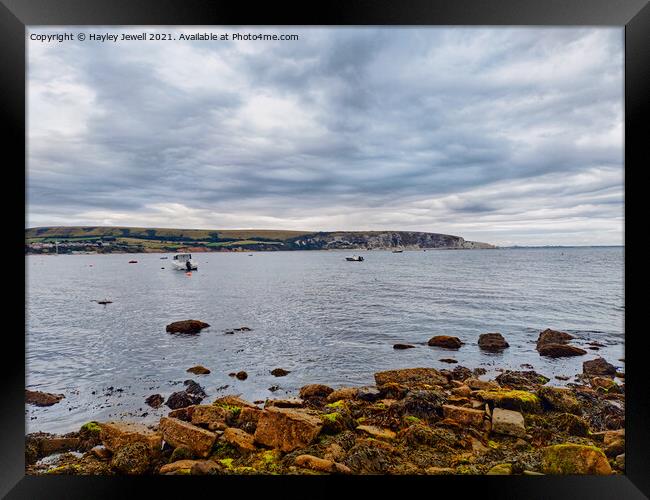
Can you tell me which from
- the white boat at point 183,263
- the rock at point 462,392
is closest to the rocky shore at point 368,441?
the rock at point 462,392

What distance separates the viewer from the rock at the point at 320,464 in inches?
107

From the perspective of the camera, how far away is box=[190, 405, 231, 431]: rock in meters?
3.49

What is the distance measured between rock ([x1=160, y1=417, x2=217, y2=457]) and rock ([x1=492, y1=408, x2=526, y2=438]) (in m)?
2.77

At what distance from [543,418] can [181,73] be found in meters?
6.25

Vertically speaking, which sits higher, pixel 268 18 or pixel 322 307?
pixel 268 18

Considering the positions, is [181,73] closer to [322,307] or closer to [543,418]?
[543,418]

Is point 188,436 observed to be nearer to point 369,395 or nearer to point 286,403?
point 286,403

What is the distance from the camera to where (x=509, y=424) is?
10.8 feet

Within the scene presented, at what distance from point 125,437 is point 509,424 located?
3.82 m

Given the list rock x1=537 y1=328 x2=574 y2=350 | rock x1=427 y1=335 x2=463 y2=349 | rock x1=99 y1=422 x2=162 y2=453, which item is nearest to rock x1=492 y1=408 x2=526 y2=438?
rock x1=99 y1=422 x2=162 y2=453

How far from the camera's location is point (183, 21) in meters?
2.29

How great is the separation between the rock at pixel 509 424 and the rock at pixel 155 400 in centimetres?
458

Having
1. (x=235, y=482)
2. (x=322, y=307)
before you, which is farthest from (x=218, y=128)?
(x=322, y=307)

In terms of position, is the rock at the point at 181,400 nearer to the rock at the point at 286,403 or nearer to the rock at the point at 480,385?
the rock at the point at 286,403
